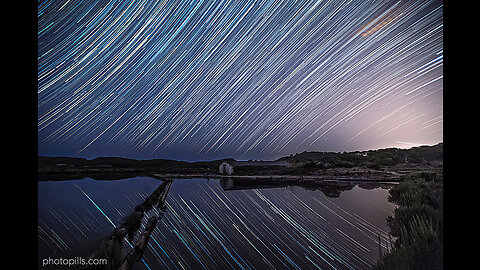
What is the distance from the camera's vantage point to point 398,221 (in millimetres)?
4367

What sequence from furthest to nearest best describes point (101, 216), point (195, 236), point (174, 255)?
1. point (101, 216)
2. point (195, 236)
3. point (174, 255)
